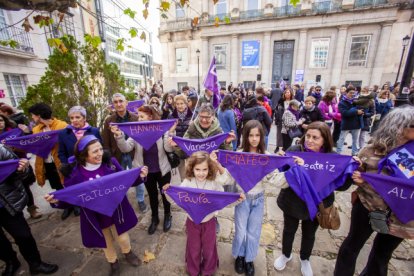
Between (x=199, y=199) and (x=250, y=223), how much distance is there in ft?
2.71

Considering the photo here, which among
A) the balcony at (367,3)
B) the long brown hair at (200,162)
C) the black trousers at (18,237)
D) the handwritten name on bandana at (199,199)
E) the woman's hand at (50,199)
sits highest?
the balcony at (367,3)

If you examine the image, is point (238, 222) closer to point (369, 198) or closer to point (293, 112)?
point (369, 198)

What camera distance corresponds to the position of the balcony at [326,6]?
19516 millimetres

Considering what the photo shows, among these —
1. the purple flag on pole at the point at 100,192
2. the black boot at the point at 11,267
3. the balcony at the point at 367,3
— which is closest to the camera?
the purple flag on pole at the point at 100,192

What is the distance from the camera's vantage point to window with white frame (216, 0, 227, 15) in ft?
76.8

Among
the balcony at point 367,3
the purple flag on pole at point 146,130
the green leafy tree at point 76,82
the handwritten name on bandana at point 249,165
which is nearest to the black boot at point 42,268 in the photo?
the purple flag on pole at point 146,130

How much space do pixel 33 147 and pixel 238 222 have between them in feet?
11.3

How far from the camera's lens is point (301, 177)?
2.10 metres

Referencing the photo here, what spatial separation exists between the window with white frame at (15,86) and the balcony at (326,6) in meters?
25.3

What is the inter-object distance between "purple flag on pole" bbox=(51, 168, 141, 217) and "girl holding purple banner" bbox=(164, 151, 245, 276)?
2.24 ft

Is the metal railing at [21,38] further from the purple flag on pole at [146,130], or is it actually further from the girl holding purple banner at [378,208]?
the girl holding purple banner at [378,208]

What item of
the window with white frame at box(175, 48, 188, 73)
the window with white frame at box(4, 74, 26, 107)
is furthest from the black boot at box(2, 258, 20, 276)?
the window with white frame at box(175, 48, 188, 73)

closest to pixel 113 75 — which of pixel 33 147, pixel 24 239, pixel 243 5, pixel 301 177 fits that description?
pixel 33 147

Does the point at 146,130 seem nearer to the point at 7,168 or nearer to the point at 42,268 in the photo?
the point at 7,168
